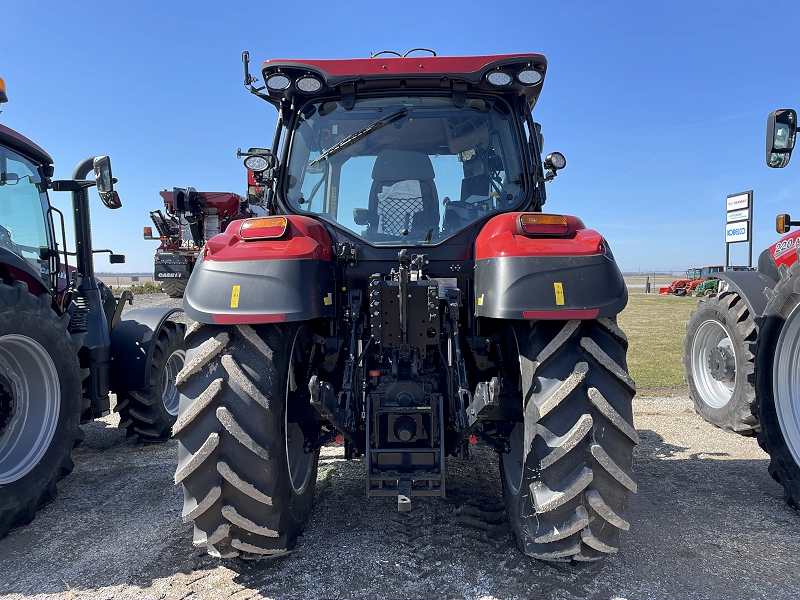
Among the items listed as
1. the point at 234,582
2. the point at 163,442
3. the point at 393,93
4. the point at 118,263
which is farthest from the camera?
the point at 118,263

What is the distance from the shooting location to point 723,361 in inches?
190

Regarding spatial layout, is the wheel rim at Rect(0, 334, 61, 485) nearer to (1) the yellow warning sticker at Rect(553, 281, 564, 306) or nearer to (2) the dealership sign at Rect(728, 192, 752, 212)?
(1) the yellow warning sticker at Rect(553, 281, 564, 306)

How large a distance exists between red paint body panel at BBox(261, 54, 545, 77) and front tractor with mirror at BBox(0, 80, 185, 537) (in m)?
1.98

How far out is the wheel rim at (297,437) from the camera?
261 centimetres

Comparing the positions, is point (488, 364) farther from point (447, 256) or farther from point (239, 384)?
point (239, 384)

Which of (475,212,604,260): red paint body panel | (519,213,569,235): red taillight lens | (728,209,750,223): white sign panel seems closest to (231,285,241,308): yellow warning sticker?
(475,212,604,260): red paint body panel

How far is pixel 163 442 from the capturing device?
4.74m

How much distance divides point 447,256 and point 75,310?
10.6ft

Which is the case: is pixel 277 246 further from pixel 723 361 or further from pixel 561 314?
pixel 723 361

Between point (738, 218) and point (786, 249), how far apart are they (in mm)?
6592

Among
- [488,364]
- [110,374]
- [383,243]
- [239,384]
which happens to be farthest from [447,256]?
[110,374]

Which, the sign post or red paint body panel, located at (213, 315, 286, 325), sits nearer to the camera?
red paint body panel, located at (213, 315, 286, 325)

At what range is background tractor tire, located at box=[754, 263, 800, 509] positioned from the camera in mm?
3150

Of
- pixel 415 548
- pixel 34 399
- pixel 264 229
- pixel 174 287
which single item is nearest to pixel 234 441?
pixel 264 229
